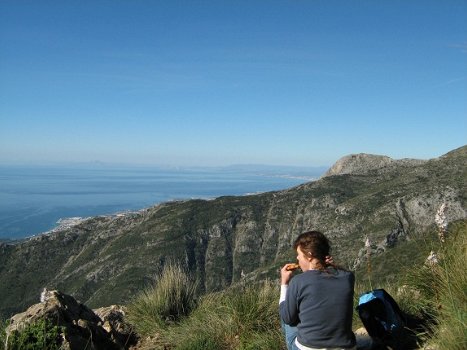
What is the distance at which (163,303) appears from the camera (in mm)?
7512

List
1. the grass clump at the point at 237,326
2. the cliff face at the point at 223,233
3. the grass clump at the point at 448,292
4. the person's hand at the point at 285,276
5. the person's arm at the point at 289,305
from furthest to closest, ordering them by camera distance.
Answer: the cliff face at the point at 223,233 < the grass clump at the point at 237,326 < the person's hand at the point at 285,276 < the person's arm at the point at 289,305 < the grass clump at the point at 448,292

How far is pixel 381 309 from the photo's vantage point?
5.05 metres

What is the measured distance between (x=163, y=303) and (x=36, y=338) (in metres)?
2.89

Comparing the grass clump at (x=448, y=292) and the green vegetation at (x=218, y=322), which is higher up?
the grass clump at (x=448, y=292)

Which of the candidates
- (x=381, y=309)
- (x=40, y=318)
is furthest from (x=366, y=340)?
(x=40, y=318)

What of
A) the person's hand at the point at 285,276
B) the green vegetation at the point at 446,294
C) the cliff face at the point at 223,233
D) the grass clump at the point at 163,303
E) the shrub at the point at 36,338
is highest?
the person's hand at the point at 285,276

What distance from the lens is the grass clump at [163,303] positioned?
7.13 m

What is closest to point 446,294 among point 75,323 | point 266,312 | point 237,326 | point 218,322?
point 266,312

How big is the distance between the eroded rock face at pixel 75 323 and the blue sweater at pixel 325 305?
2.33 m

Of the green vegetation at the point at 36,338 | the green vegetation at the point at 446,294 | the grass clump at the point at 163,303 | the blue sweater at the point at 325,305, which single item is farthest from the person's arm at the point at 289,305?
the grass clump at the point at 163,303

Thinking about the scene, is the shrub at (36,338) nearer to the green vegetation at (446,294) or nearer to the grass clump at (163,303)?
the grass clump at (163,303)

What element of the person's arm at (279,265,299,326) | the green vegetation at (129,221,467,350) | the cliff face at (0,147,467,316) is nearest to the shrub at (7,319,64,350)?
the green vegetation at (129,221,467,350)

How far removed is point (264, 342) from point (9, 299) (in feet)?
379

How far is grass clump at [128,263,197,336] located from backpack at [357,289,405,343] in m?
3.30
